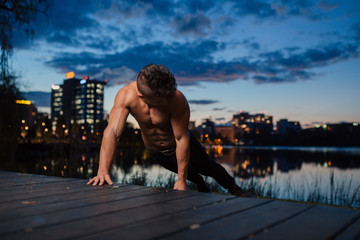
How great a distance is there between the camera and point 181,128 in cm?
279

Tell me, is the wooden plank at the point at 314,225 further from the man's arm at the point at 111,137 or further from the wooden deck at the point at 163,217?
the man's arm at the point at 111,137

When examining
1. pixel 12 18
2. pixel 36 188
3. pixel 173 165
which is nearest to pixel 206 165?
pixel 173 165

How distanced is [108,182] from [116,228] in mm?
1253

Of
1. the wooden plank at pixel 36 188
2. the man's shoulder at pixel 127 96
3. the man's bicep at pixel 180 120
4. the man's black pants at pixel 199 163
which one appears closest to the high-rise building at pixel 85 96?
the man's black pants at pixel 199 163

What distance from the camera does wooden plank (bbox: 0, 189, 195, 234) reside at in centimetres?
119

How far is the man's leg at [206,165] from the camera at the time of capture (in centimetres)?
340

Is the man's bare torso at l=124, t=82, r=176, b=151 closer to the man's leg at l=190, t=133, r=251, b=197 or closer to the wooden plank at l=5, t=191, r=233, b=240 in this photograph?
the man's leg at l=190, t=133, r=251, b=197

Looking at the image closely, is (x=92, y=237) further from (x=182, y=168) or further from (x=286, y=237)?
(x=182, y=168)

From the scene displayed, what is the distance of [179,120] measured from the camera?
9.22 feet

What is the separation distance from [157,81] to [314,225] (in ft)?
5.01

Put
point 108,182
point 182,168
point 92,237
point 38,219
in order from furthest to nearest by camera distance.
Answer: point 182,168 → point 108,182 → point 38,219 → point 92,237

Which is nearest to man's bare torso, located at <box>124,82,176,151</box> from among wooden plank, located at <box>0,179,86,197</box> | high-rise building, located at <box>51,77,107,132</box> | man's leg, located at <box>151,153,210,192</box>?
man's leg, located at <box>151,153,210,192</box>

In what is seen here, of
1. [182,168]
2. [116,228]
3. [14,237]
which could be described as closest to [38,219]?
[14,237]

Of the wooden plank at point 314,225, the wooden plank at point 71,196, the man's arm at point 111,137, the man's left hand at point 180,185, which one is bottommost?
the man's left hand at point 180,185
